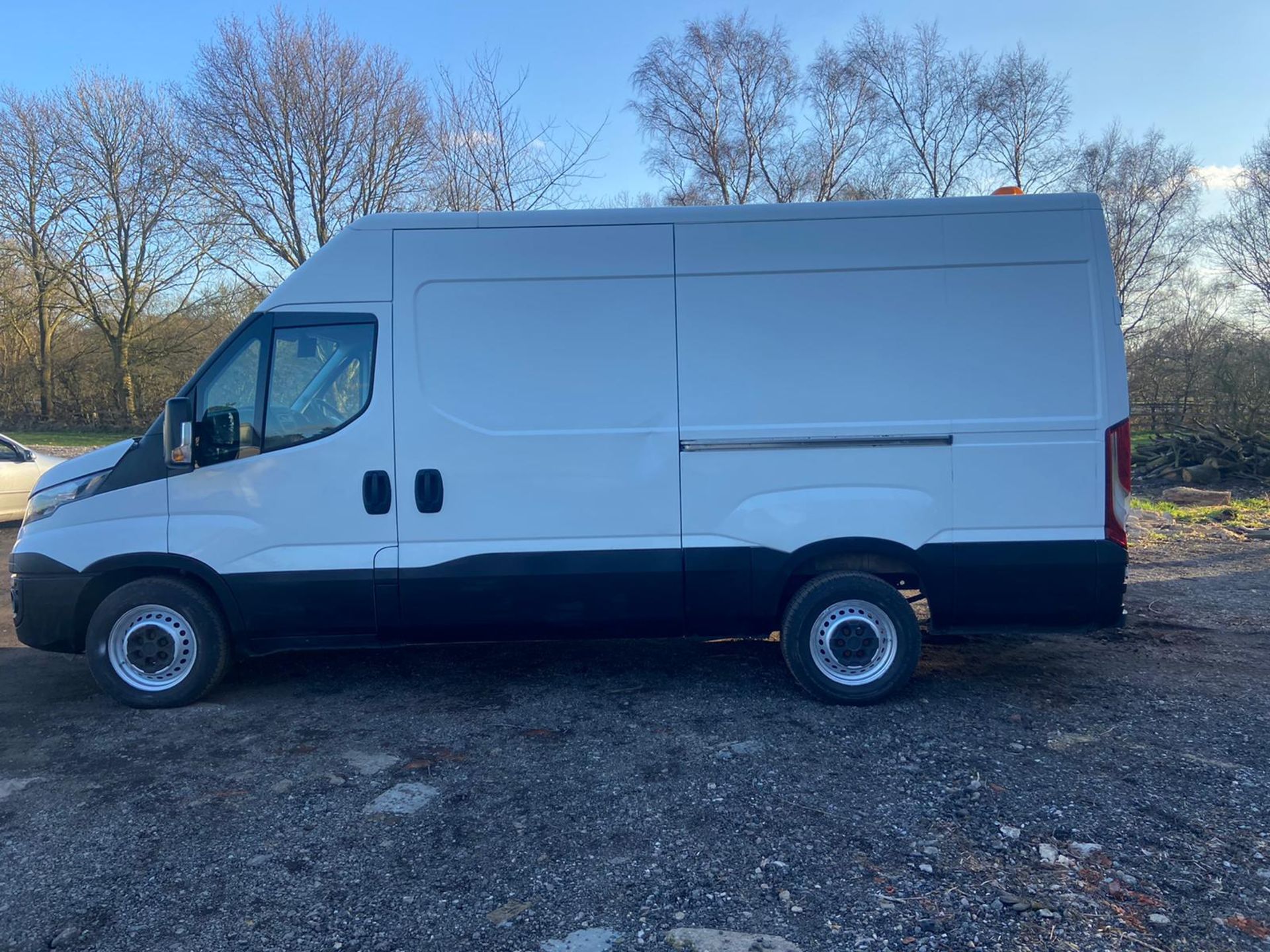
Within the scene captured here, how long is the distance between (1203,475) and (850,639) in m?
13.8

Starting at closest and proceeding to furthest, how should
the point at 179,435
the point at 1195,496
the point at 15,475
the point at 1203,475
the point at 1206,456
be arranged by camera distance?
the point at 179,435
the point at 15,475
the point at 1195,496
the point at 1203,475
the point at 1206,456

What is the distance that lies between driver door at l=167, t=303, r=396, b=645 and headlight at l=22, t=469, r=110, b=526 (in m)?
0.47

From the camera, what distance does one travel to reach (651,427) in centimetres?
491

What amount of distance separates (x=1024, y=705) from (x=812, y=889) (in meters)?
2.43

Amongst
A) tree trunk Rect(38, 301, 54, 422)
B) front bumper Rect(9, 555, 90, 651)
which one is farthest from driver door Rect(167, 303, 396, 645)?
tree trunk Rect(38, 301, 54, 422)

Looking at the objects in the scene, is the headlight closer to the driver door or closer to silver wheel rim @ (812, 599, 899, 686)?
the driver door

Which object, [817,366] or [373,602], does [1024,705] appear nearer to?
[817,366]

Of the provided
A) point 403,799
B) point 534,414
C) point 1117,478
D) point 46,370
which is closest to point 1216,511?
point 1117,478

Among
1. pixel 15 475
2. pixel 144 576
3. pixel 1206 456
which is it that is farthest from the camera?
pixel 1206 456

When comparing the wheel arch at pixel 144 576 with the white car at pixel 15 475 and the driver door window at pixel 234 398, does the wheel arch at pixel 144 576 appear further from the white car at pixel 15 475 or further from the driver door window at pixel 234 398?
the white car at pixel 15 475

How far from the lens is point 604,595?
197 inches

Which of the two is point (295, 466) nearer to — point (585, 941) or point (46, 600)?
point (46, 600)

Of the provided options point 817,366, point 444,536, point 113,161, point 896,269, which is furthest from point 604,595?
point 113,161

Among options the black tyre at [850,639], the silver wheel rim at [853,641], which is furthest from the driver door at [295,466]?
the silver wheel rim at [853,641]
